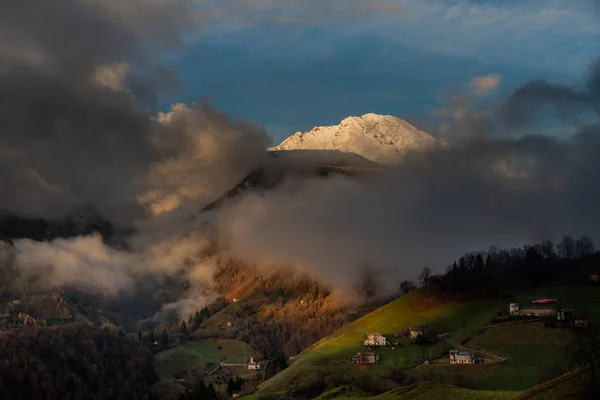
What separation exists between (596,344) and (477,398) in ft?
103

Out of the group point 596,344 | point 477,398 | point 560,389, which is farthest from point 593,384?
point 477,398

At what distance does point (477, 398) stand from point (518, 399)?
28.4 m

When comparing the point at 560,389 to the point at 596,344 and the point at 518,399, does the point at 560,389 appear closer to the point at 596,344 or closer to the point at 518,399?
the point at 518,399

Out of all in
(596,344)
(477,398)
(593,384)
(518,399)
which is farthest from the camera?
(477,398)

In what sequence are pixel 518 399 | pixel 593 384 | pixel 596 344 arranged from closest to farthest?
1. pixel 593 384
2. pixel 518 399
3. pixel 596 344

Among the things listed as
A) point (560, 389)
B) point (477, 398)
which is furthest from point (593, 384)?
point (477, 398)

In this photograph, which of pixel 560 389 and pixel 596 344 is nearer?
pixel 560 389

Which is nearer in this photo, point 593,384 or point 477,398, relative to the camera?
point 593,384

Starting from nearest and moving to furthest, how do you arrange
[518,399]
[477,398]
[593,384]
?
[593,384] < [518,399] < [477,398]

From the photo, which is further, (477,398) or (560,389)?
(477,398)

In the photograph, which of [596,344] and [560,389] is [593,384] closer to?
[560,389]

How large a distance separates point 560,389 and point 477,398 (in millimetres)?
35905

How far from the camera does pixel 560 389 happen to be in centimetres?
16500

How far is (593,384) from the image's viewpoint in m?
160
